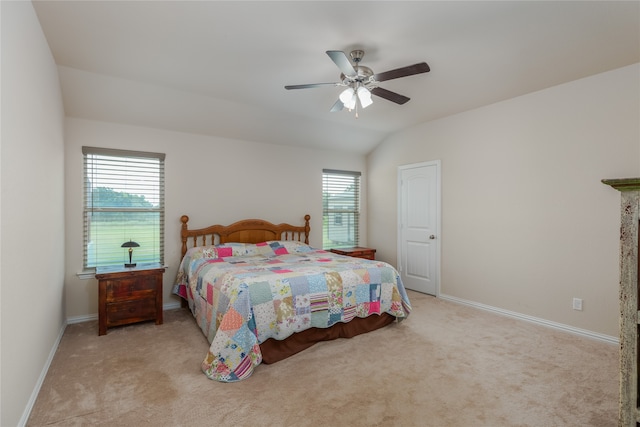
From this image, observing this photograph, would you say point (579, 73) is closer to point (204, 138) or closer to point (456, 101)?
point (456, 101)

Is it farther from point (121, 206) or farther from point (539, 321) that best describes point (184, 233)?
point (539, 321)

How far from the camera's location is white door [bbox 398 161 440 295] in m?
4.79

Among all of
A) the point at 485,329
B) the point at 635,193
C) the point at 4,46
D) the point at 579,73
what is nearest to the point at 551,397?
the point at 485,329

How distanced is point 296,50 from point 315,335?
256cm

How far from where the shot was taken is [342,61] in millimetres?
2379

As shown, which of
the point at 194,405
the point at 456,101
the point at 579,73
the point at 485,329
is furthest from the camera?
the point at 456,101

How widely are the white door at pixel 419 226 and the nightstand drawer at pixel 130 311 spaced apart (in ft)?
12.0

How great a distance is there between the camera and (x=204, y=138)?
4555mm

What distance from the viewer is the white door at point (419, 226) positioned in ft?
15.7

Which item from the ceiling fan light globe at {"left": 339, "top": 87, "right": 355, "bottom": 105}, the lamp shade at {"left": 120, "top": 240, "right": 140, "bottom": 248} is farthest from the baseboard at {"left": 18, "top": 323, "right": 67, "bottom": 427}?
the ceiling fan light globe at {"left": 339, "top": 87, "right": 355, "bottom": 105}

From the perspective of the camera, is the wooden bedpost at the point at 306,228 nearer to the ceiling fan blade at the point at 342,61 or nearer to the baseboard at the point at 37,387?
the ceiling fan blade at the point at 342,61

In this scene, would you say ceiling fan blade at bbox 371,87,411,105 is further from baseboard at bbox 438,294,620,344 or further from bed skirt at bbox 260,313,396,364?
baseboard at bbox 438,294,620,344

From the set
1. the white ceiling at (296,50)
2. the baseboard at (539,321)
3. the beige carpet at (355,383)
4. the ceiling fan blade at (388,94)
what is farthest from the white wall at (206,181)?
the ceiling fan blade at (388,94)

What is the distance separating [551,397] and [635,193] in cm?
165
